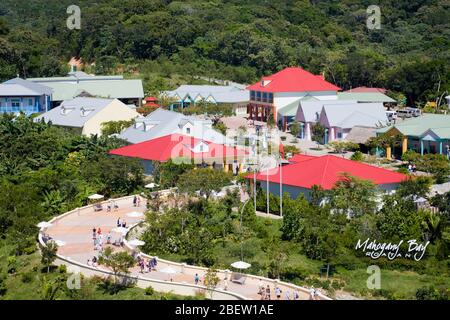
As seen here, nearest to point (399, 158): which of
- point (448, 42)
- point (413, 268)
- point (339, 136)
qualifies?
point (339, 136)

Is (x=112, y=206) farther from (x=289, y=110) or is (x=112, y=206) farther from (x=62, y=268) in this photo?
(x=289, y=110)

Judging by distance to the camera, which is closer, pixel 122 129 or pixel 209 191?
pixel 209 191

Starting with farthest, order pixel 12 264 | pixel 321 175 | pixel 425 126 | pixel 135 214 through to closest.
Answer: pixel 425 126 → pixel 321 175 → pixel 135 214 → pixel 12 264

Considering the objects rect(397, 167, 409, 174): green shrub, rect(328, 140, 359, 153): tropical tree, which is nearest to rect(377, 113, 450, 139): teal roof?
rect(328, 140, 359, 153): tropical tree

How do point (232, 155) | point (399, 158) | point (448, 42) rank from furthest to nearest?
point (448, 42)
point (399, 158)
point (232, 155)

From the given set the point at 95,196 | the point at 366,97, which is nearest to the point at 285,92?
the point at 366,97

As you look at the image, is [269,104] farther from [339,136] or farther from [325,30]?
[325,30]
